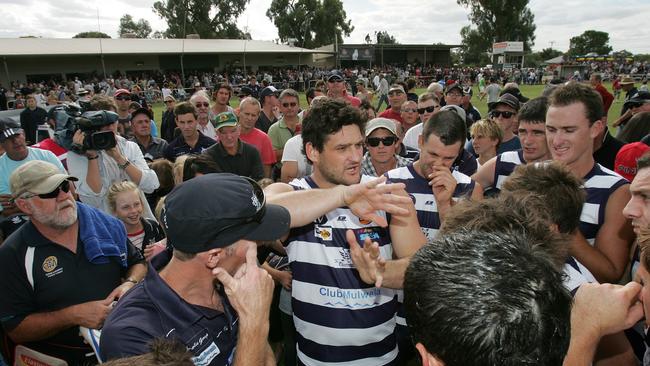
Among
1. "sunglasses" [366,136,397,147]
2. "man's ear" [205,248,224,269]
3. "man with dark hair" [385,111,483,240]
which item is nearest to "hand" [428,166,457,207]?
"man with dark hair" [385,111,483,240]

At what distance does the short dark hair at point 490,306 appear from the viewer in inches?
40.4

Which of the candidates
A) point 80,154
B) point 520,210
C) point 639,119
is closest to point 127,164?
point 80,154

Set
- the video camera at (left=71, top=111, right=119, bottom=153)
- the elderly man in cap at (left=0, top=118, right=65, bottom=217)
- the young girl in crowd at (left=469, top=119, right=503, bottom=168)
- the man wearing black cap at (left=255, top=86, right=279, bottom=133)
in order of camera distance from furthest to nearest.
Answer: the man wearing black cap at (left=255, top=86, right=279, bottom=133) → the young girl in crowd at (left=469, top=119, right=503, bottom=168) → the elderly man in cap at (left=0, top=118, right=65, bottom=217) → the video camera at (left=71, top=111, right=119, bottom=153)

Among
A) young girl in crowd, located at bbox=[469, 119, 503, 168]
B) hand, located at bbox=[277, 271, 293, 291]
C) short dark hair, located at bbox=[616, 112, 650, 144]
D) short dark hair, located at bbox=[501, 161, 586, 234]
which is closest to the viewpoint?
short dark hair, located at bbox=[501, 161, 586, 234]

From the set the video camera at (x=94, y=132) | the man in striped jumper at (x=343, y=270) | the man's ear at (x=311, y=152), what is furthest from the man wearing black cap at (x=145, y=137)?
the man in striped jumper at (x=343, y=270)

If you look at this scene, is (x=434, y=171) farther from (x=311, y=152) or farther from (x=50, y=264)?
(x=50, y=264)

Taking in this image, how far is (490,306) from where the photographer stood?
1045mm

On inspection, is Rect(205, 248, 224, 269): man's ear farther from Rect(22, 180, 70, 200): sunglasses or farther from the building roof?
the building roof

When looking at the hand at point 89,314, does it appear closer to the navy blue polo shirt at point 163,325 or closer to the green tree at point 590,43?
the navy blue polo shirt at point 163,325

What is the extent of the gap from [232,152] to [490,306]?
4425 millimetres

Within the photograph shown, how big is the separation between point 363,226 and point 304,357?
88cm

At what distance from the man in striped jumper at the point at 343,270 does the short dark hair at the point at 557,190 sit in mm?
640

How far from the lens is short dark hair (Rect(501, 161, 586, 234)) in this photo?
2.09m

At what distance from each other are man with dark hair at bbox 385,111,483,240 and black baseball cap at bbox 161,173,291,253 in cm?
172
